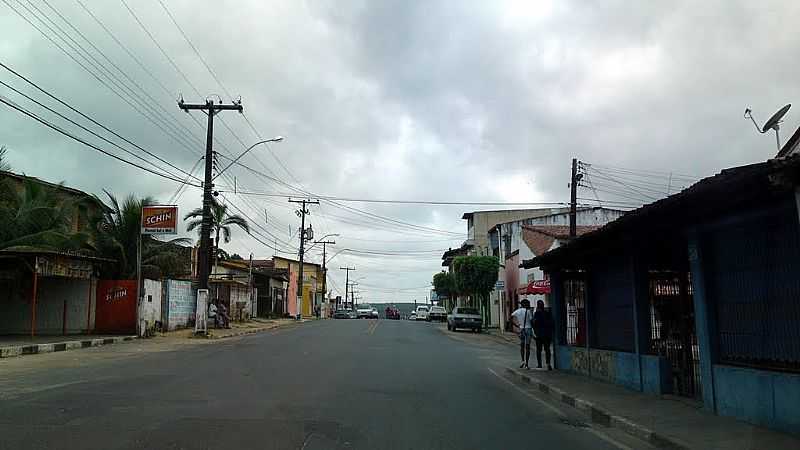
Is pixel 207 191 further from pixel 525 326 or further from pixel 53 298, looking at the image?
pixel 525 326

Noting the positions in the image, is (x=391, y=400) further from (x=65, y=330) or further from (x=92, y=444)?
(x=65, y=330)

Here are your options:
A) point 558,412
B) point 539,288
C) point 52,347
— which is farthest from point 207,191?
point 558,412

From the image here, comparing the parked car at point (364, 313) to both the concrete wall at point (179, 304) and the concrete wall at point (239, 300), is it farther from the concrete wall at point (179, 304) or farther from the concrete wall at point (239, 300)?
the concrete wall at point (179, 304)

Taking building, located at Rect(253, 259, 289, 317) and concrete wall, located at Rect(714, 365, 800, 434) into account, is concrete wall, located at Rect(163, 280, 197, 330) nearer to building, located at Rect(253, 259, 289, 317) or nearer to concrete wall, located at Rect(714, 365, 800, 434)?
building, located at Rect(253, 259, 289, 317)

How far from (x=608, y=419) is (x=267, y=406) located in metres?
5.14

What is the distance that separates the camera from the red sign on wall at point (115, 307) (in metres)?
27.8

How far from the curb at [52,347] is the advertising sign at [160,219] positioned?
14.9 feet

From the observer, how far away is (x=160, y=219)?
27141 millimetres

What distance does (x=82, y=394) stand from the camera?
11.1m

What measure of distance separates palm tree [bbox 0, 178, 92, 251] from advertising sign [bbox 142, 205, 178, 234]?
257 cm

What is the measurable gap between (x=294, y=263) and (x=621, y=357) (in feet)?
250

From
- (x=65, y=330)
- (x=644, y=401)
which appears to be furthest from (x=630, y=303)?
(x=65, y=330)

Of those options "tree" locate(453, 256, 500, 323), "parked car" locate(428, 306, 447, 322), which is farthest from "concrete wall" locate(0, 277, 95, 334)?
"parked car" locate(428, 306, 447, 322)

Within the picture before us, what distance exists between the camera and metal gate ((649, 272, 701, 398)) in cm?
1161
